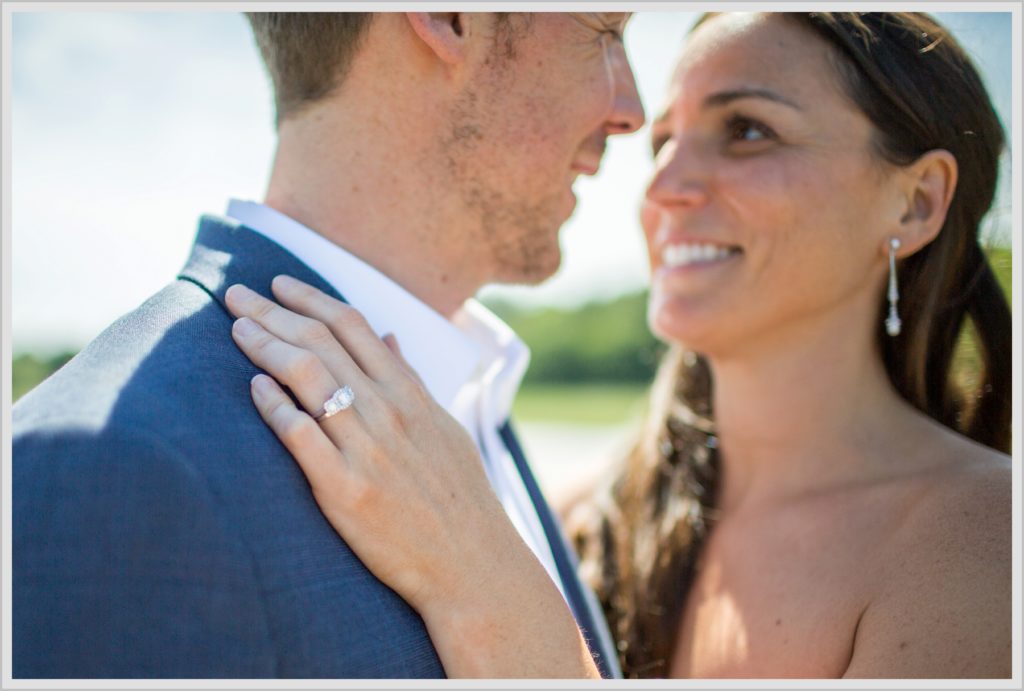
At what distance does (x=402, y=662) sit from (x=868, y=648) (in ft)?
3.73

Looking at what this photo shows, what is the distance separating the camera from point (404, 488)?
1486 mm

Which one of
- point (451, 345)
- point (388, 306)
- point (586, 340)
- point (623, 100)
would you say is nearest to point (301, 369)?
point (388, 306)

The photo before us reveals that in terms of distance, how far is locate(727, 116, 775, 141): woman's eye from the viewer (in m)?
2.62

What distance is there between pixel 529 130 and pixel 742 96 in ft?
2.80

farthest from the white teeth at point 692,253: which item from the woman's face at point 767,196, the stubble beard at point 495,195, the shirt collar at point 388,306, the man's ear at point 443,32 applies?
the man's ear at point 443,32

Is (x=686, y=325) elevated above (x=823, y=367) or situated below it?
above

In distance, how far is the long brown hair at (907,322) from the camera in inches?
99.6

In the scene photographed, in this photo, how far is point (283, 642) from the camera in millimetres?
1294

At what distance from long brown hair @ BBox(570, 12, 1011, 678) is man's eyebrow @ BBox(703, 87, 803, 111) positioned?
17 centimetres

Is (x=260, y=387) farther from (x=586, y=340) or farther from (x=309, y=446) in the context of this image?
(x=586, y=340)

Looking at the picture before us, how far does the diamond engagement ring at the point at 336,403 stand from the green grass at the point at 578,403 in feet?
118

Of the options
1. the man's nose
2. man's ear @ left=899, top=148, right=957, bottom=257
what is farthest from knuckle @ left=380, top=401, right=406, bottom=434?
man's ear @ left=899, top=148, right=957, bottom=257

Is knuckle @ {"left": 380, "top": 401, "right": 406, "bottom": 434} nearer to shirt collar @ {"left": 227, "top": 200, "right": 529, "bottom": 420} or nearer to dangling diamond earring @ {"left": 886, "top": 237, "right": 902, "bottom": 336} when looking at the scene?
shirt collar @ {"left": 227, "top": 200, "right": 529, "bottom": 420}

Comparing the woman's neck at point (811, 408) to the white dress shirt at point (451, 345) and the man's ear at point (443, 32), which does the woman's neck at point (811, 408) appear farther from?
the man's ear at point (443, 32)
